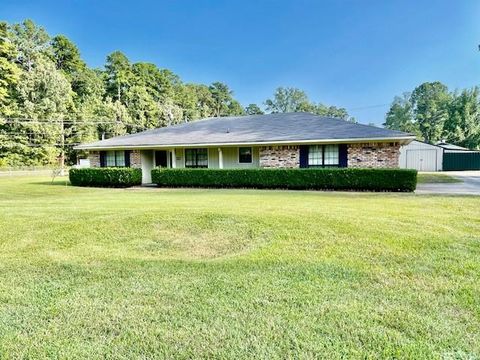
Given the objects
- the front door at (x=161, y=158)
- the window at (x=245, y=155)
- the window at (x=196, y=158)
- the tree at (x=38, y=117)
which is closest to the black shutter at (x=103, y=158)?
the front door at (x=161, y=158)

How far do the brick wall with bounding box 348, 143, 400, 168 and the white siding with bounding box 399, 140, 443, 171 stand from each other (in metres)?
19.9

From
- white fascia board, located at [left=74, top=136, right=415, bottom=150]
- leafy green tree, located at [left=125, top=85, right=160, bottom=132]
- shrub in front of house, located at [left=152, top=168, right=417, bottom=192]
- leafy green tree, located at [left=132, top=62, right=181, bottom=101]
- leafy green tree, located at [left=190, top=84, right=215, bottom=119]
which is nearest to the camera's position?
shrub in front of house, located at [left=152, top=168, right=417, bottom=192]

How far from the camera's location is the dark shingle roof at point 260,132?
1560 cm

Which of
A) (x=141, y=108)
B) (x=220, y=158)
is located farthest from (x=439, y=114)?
(x=220, y=158)

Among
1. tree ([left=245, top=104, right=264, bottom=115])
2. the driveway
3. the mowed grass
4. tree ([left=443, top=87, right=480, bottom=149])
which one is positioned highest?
tree ([left=245, top=104, right=264, bottom=115])

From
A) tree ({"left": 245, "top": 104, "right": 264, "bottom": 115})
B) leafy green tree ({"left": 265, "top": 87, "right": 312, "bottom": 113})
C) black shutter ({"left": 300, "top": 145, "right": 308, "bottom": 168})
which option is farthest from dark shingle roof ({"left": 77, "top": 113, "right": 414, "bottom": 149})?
tree ({"left": 245, "top": 104, "right": 264, "bottom": 115})

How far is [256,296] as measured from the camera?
11.4 ft

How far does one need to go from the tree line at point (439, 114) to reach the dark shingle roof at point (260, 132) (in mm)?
36155

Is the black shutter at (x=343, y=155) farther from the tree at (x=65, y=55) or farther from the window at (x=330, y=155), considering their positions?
the tree at (x=65, y=55)

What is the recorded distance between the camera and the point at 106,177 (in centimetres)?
1706

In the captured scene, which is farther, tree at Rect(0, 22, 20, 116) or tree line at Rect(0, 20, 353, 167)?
tree line at Rect(0, 20, 353, 167)

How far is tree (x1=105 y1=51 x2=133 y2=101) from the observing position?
164 ft

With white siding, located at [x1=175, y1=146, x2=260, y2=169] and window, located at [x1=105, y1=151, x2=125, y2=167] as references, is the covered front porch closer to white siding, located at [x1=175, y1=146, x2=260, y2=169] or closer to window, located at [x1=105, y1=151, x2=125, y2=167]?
white siding, located at [x1=175, y1=146, x2=260, y2=169]

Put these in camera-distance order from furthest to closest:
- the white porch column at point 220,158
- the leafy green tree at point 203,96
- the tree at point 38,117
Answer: the leafy green tree at point 203,96 → the tree at point 38,117 → the white porch column at point 220,158
